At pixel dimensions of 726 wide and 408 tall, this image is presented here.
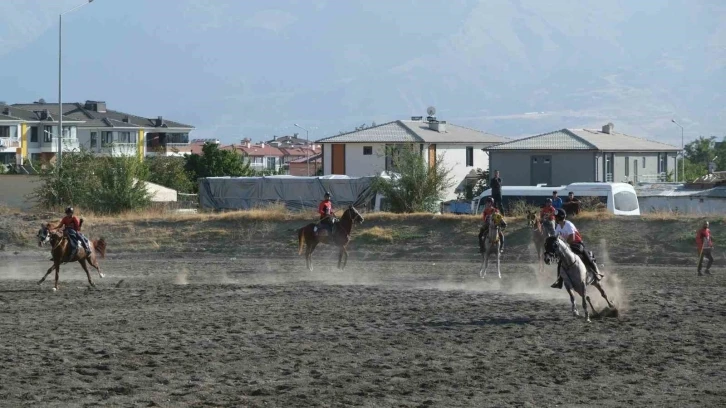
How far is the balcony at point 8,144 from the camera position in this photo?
10994 centimetres

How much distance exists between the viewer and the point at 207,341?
1908 centimetres

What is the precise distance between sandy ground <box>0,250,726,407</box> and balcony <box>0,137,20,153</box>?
3303 inches

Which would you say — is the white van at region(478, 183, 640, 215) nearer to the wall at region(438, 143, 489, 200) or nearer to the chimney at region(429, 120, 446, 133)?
the wall at region(438, 143, 489, 200)

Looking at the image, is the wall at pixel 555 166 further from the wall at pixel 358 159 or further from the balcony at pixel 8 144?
the balcony at pixel 8 144

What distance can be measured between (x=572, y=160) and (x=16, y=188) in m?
38.8

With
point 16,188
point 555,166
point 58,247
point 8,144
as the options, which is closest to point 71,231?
point 58,247

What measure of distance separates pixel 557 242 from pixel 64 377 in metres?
9.27

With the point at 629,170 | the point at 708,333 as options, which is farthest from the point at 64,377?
the point at 629,170

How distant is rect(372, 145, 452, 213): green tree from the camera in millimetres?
49906

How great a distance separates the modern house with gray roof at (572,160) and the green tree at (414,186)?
33.8m

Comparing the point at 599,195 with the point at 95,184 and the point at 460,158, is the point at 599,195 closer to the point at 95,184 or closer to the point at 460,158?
the point at 95,184

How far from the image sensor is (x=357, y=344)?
18734 millimetres

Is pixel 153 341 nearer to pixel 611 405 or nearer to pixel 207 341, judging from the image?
pixel 207 341

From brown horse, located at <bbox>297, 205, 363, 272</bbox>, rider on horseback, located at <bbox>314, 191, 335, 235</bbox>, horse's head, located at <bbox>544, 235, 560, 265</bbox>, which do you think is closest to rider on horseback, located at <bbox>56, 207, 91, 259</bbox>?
brown horse, located at <bbox>297, 205, 363, 272</bbox>
